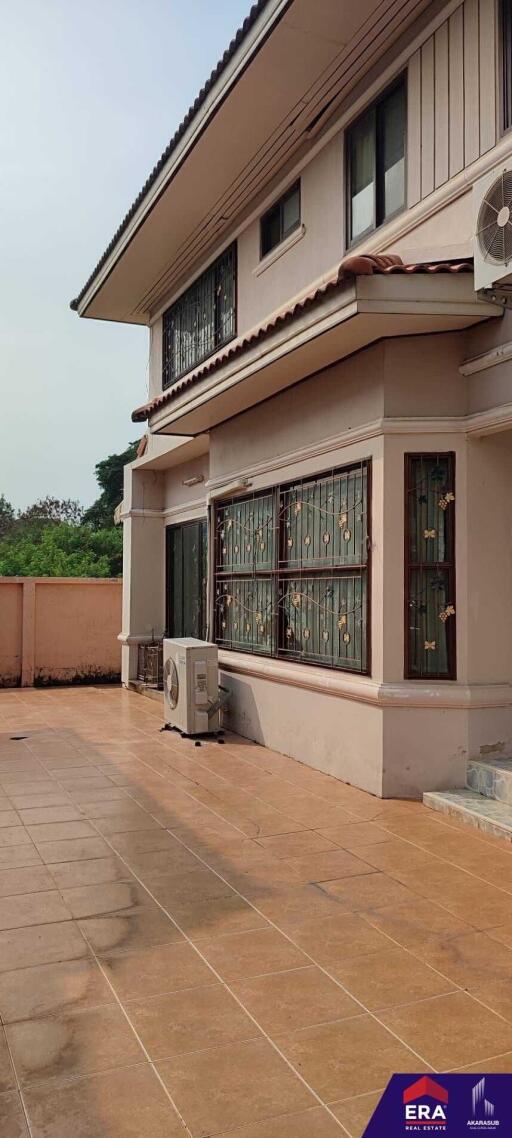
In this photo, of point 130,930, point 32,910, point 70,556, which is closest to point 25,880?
point 32,910

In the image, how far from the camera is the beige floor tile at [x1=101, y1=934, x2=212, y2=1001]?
11.0 ft

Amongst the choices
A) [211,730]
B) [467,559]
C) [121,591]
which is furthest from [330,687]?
[121,591]

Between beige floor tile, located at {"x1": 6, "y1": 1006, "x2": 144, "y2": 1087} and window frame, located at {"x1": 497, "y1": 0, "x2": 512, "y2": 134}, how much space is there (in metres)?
5.54

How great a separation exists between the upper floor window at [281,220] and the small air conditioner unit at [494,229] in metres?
3.69

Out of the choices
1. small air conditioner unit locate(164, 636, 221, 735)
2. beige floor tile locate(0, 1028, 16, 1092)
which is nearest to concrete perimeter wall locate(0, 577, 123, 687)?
small air conditioner unit locate(164, 636, 221, 735)

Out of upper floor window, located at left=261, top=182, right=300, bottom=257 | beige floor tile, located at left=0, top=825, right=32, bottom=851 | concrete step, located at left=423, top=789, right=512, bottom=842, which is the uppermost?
upper floor window, located at left=261, top=182, right=300, bottom=257

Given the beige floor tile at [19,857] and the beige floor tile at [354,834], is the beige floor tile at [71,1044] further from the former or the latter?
the beige floor tile at [354,834]

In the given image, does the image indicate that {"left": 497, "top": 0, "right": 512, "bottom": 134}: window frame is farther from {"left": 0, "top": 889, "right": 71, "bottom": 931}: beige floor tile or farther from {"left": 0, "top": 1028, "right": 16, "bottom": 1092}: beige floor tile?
{"left": 0, "top": 1028, "right": 16, "bottom": 1092}: beige floor tile

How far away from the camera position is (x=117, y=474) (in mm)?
41156

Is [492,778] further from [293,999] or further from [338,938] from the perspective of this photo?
[293,999]

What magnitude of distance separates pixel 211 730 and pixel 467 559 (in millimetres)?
3766

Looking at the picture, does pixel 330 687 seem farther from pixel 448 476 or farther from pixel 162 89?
pixel 162 89

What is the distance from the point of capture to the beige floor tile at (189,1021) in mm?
2949

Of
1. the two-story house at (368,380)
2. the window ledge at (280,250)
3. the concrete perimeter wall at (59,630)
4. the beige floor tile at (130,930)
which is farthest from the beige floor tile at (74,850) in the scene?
the concrete perimeter wall at (59,630)
